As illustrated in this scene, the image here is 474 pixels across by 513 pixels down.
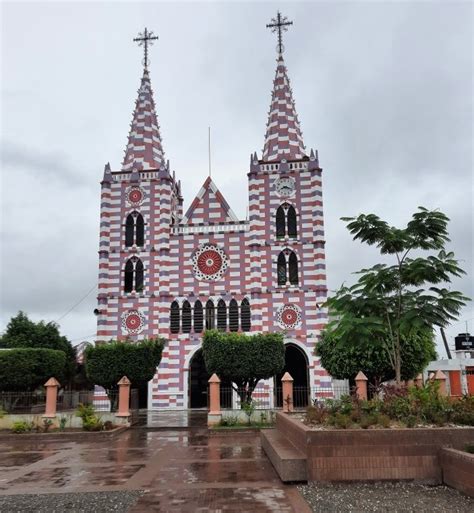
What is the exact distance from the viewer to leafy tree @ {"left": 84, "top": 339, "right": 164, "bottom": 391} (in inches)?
954

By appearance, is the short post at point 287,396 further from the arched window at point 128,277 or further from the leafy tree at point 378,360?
the arched window at point 128,277

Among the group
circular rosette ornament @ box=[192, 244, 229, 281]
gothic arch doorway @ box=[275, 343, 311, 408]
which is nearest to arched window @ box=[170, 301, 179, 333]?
circular rosette ornament @ box=[192, 244, 229, 281]

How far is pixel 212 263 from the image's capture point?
33.5m

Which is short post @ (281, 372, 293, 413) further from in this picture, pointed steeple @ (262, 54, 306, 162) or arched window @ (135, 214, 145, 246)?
pointed steeple @ (262, 54, 306, 162)

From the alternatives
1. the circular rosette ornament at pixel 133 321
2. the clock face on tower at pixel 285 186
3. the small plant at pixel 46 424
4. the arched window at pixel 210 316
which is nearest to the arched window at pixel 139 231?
the circular rosette ornament at pixel 133 321

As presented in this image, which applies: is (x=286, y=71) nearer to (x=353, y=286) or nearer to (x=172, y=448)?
(x=353, y=286)

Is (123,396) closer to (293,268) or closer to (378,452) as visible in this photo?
(293,268)

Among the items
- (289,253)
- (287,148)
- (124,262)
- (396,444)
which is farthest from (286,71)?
(396,444)

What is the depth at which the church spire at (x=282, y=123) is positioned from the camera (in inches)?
1377

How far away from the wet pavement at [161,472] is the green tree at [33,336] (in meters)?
17.6

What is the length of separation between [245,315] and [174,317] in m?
4.46

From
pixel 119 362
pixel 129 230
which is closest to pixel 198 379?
pixel 119 362

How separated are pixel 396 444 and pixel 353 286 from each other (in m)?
7.00

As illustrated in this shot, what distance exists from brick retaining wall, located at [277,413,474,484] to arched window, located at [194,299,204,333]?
2241cm
